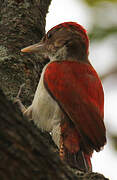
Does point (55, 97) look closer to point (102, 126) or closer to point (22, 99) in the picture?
point (22, 99)

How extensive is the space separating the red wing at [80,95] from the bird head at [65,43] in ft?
1.10

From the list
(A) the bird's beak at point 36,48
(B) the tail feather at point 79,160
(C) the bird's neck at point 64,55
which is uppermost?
(A) the bird's beak at point 36,48

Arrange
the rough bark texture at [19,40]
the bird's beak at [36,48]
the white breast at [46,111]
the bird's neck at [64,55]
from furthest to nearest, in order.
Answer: the bird's neck at [64,55], the bird's beak at [36,48], the rough bark texture at [19,40], the white breast at [46,111]

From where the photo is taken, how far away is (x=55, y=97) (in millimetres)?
3844

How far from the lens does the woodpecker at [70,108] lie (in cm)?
355

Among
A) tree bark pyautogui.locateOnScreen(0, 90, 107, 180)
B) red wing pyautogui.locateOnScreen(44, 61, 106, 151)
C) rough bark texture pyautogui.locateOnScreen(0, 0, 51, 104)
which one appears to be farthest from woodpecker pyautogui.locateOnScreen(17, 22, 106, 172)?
tree bark pyautogui.locateOnScreen(0, 90, 107, 180)

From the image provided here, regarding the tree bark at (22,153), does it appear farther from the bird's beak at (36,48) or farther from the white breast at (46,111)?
the bird's beak at (36,48)

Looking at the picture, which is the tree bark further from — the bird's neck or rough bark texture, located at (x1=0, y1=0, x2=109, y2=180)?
the bird's neck

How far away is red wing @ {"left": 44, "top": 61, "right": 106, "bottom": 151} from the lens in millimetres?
3553

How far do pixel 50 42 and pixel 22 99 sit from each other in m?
1.26

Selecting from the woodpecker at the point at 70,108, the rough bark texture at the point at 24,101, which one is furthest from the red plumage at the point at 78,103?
the rough bark texture at the point at 24,101

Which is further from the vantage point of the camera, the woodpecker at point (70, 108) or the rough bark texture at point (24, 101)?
the woodpecker at point (70, 108)

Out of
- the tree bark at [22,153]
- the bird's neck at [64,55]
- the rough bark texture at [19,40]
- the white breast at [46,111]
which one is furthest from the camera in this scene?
the bird's neck at [64,55]

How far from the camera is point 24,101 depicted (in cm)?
397
